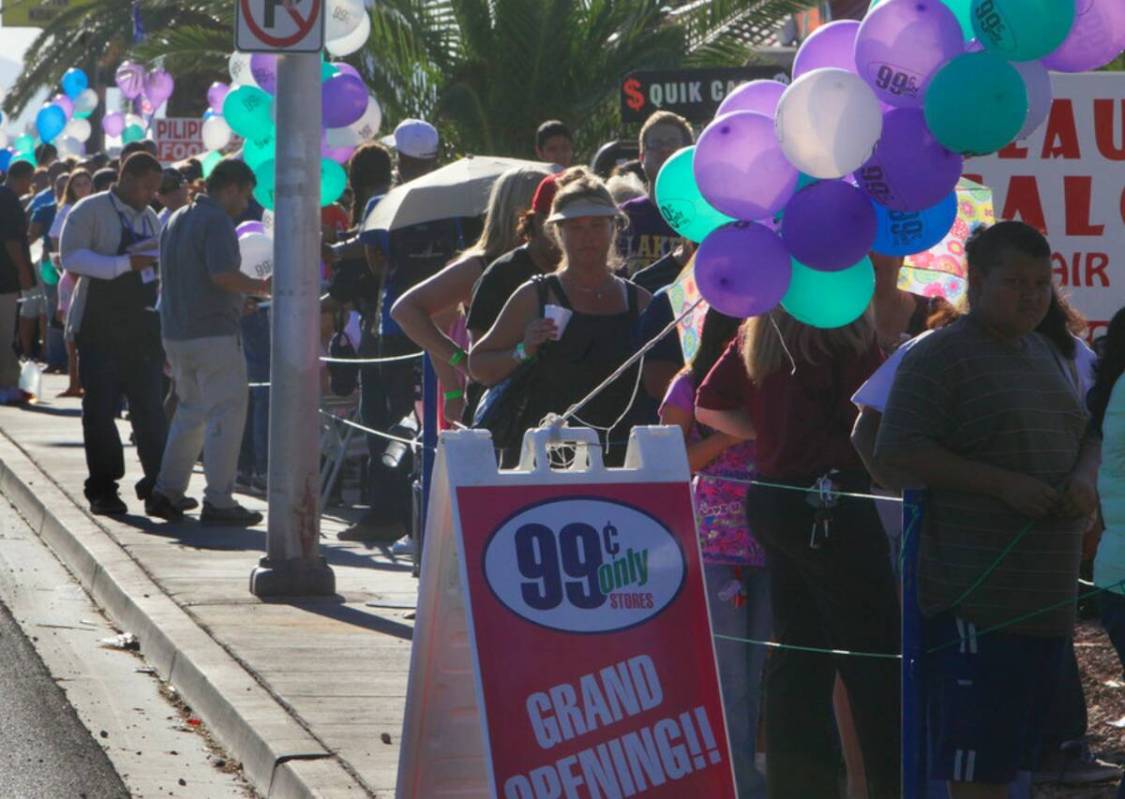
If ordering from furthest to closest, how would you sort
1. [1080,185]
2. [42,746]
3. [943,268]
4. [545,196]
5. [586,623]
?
[1080,185] → [545,196] → [42,746] → [943,268] → [586,623]

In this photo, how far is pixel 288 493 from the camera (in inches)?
385

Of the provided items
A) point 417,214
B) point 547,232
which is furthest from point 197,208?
point 547,232

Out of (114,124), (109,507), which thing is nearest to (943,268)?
(109,507)

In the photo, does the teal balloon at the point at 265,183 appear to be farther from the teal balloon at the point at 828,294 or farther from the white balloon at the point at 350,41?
the teal balloon at the point at 828,294

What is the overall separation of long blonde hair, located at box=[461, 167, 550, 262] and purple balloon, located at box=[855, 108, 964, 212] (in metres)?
2.90

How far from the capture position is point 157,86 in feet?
90.1

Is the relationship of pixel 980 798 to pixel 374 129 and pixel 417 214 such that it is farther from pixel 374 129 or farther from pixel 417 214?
pixel 374 129

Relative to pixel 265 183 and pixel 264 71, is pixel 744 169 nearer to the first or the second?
pixel 265 183

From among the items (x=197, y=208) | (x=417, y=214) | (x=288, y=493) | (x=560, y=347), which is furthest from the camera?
(x=197, y=208)

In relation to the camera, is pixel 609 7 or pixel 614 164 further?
pixel 609 7

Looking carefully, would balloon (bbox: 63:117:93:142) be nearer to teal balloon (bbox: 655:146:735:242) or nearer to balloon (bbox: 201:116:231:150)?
balloon (bbox: 201:116:231:150)

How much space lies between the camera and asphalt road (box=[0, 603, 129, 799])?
22.6 feet

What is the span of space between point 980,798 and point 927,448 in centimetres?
88

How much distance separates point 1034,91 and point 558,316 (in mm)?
2170
